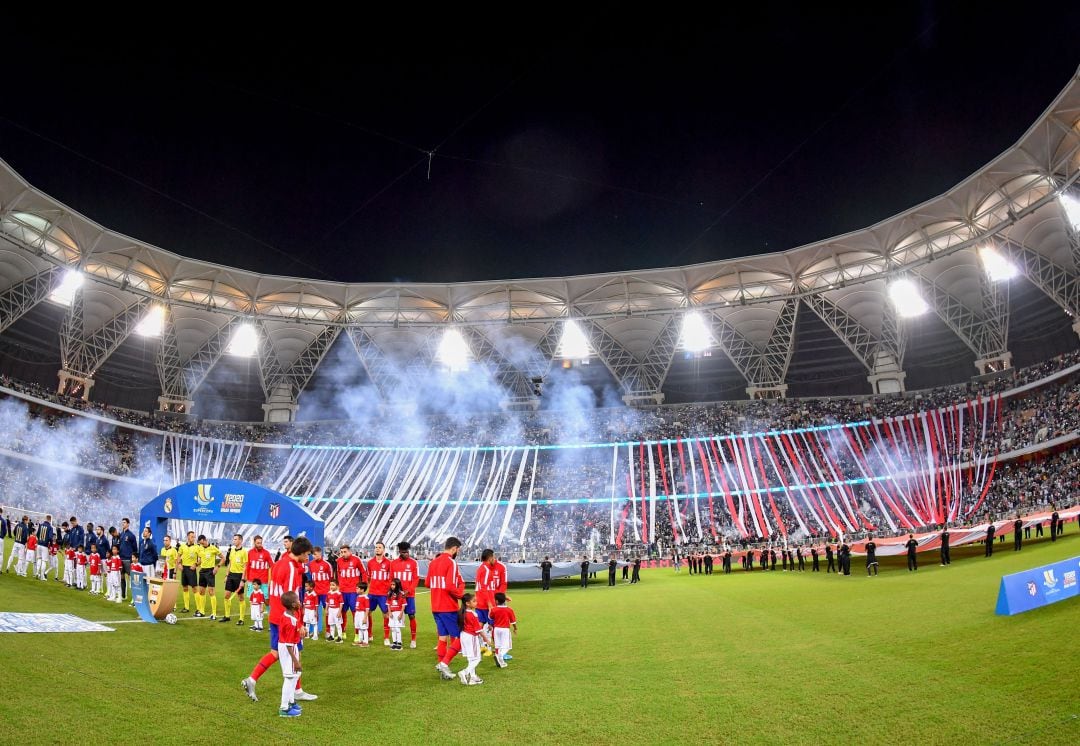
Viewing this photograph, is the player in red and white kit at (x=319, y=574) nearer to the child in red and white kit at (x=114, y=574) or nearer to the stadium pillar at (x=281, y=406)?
the child in red and white kit at (x=114, y=574)

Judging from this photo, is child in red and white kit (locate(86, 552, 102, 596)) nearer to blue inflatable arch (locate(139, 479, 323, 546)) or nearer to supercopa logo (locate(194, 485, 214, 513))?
blue inflatable arch (locate(139, 479, 323, 546))

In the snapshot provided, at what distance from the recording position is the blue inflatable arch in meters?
15.3

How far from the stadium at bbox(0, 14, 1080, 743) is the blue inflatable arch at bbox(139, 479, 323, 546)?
10cm

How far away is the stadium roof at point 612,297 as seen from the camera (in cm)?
3441

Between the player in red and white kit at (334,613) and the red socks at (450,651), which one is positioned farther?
the player in red and white kit at (334,613)

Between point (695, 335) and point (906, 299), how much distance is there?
13.8 m

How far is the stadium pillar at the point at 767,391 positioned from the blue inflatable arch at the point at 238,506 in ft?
130

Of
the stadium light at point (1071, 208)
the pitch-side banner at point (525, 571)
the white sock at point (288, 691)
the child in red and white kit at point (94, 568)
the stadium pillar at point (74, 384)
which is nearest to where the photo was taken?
the white sock at point (288, 691)

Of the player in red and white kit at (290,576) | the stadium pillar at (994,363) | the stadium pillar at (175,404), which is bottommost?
the player in red and white kit at (290,576)

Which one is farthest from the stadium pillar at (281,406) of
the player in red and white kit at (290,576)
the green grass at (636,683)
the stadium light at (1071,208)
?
the stadium light at (1071,208)

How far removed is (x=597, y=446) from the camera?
4706 cm

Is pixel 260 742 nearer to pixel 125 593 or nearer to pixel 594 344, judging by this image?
pixel 125 593

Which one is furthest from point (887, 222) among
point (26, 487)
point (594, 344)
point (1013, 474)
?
point (26, 487)

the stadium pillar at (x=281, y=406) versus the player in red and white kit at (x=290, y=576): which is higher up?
the stadium pillar at (x=281, y=406)
